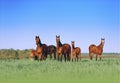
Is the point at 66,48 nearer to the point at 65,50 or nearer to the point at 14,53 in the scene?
the point at 65,50

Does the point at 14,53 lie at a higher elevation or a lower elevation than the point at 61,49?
lower

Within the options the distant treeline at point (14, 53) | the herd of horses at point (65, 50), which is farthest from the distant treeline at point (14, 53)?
the herd of horses at point (65, 50)

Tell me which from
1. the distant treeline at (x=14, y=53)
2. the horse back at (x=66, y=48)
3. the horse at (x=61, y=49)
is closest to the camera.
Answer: the horse at (x=61, y=49)

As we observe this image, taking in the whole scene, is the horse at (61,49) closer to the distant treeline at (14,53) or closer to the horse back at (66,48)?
the horse back at (66,48)

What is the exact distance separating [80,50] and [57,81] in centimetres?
1256

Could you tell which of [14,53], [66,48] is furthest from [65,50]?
[14,53]

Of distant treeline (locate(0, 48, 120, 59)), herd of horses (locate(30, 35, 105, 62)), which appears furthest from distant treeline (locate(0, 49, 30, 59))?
herd of horses (locate(30, 35, 105, 62))

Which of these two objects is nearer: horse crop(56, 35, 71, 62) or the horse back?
horse crop(56, 35, 71, 62)

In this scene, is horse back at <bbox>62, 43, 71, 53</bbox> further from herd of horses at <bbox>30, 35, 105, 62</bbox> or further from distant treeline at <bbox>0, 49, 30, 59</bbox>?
distant treeline at <bbox>0, 49, 30, 59</bbox>

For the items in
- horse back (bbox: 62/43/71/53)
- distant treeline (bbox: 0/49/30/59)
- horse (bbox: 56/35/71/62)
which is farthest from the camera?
distant treeline (bbox: 0/49/30/59)

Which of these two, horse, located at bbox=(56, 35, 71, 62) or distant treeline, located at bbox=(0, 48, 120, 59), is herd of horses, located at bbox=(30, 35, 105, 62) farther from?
distant treeline, located at bbox=(0, 48, 120, 59)

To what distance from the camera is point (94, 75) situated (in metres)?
9.81

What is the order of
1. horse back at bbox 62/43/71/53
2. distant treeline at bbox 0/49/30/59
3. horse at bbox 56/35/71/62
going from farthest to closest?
distant treeline at bbox 0/49/30/59, horse back at bbox 62/43/71/53, horse at bbox 56/35/71/62

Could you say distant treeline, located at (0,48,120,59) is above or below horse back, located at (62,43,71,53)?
below
